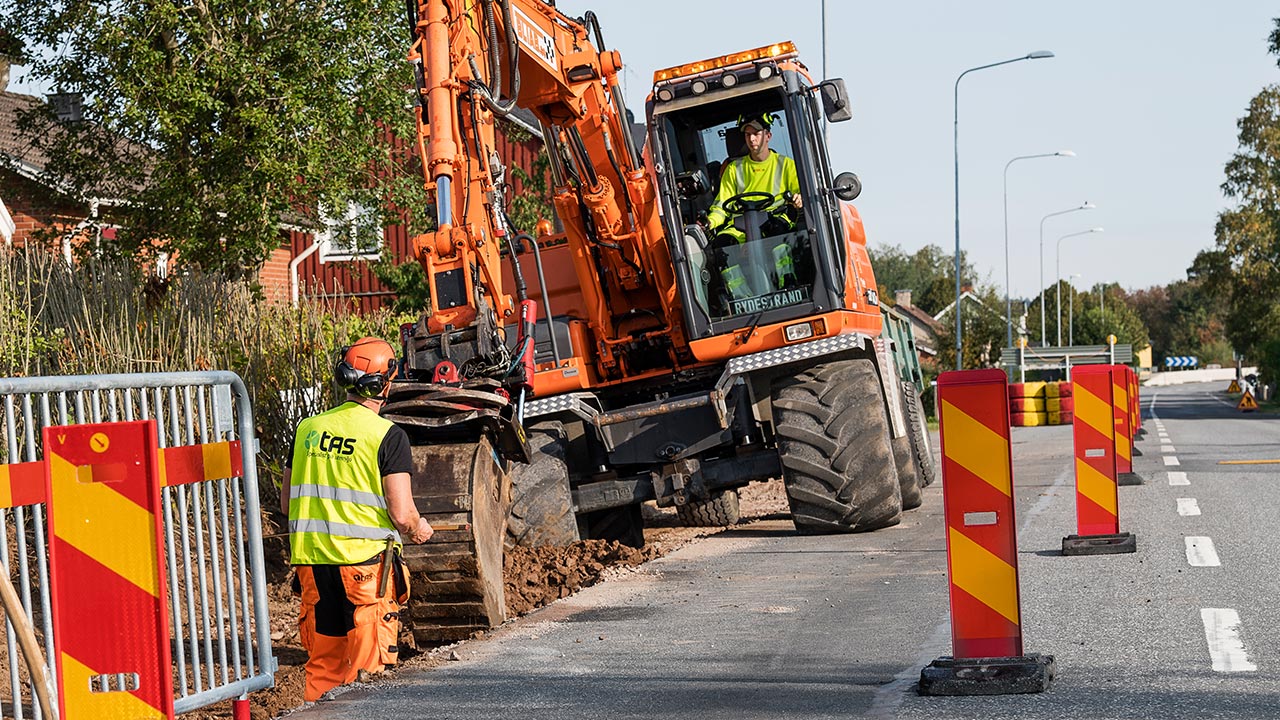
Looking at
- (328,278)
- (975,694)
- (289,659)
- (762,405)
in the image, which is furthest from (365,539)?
(328,278)

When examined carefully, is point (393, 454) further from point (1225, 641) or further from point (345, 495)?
point (1225, 641)

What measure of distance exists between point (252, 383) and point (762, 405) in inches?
157

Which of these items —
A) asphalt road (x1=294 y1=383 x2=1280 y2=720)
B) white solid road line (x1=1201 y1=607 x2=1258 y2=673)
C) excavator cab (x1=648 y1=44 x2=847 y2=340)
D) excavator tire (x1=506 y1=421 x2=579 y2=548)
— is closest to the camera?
asphalt road (x1=294 y1=383 x2=1280 y2=720)

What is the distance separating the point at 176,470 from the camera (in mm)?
5973

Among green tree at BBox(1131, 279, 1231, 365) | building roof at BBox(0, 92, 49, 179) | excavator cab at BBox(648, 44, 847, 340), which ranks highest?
building roof at BBox(0, 92, 49, 179)

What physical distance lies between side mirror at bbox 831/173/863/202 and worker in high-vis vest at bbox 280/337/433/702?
5395 millimetres

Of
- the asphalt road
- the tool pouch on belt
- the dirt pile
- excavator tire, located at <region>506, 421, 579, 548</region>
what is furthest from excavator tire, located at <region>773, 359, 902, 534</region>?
Result: the tool pouch on belt

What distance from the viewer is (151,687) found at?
16.7 ft

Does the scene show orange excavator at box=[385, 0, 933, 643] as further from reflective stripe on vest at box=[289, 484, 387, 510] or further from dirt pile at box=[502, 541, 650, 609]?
reflective stripe on vest at box=[289, 484, 387, 510]

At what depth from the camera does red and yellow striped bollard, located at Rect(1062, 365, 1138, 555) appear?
10.7 metres

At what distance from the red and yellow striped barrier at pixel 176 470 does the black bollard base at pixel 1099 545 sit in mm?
6281

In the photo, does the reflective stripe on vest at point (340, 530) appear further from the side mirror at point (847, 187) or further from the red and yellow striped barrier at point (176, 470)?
the side mirror at point (847, 187)

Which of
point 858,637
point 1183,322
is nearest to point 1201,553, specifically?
point 858,637

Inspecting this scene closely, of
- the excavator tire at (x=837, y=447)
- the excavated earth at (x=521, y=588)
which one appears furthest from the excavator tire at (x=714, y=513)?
the excavator tire at (x=837, y=447)
